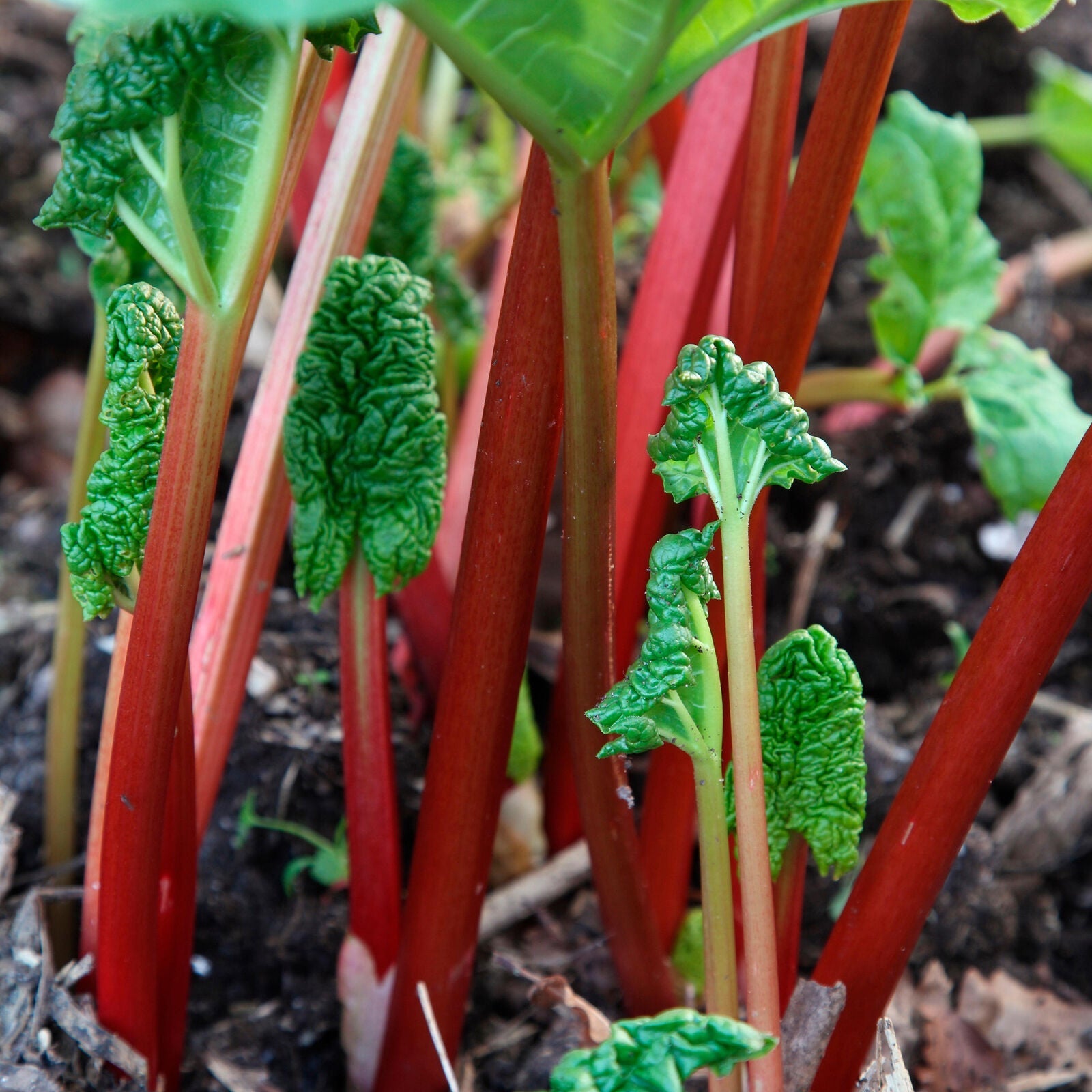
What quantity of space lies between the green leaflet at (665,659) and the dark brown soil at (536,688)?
464 millimetres

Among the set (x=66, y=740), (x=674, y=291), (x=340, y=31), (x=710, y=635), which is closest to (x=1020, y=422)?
(x=674, y=291)

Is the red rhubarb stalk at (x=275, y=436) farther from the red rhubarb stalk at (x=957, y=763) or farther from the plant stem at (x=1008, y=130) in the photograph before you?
the plant stem at (x=1008, y=130)

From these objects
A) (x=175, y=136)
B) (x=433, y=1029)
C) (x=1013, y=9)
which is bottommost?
(x=433, y=1029)

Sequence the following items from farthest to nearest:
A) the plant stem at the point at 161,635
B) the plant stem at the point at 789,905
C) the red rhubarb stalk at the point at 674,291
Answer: the red rhubarb stalk at the point at 674,291 → the plant stem at the point at 789,905 → the plant stem at the point at 161,635

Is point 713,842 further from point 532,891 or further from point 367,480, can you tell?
point 532,891

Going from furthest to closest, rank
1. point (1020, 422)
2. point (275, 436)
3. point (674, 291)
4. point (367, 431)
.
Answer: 1. point (1020, 422)
2. point (674, 291)
3. point (275, 436)
4. point (367, 431)

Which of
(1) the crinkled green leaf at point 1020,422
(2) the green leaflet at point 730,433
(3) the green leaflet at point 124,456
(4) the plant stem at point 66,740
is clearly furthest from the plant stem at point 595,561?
(1) the crinkled green leaf at point 1020,422

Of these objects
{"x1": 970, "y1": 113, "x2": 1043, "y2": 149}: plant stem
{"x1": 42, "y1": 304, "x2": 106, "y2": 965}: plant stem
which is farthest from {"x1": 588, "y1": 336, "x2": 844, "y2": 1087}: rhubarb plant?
{"x1": 970, "y1": 113, "x2": 1043, "y2": 149}: plant stem

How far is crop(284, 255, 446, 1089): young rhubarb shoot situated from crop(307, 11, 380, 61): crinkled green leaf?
0.19 metres

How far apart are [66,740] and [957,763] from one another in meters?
0.78

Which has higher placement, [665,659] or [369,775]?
[665,659]

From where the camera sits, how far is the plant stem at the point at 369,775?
88 centimetres

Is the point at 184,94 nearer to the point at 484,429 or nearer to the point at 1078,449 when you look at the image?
the point at 484,429

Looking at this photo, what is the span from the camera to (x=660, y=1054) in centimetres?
57
